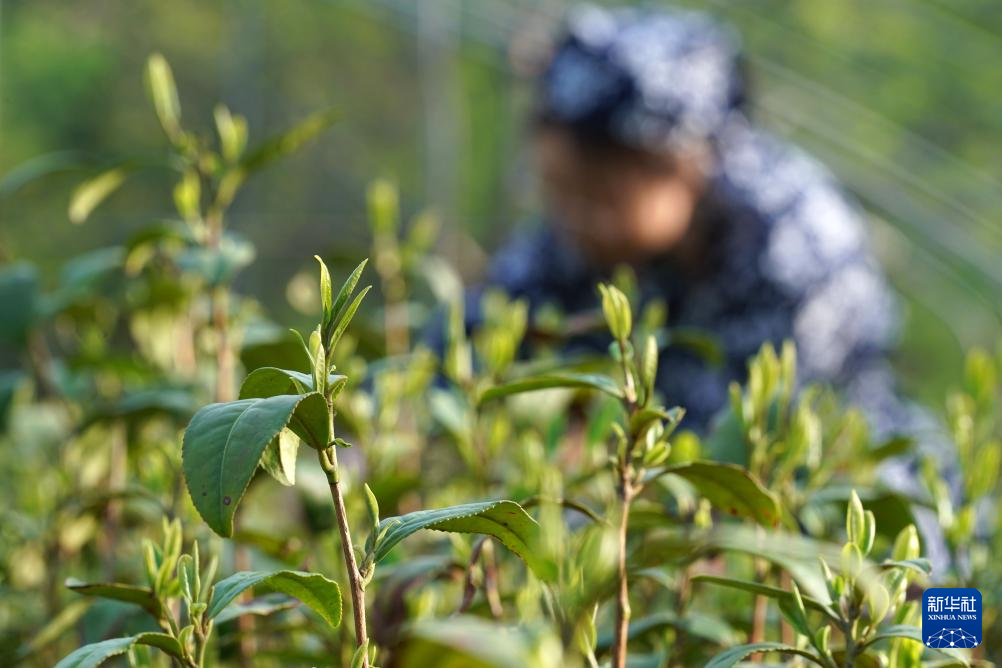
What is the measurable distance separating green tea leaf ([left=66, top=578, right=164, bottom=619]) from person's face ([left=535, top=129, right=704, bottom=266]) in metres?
1.54

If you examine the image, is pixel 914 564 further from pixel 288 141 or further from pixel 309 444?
pixel 288 141

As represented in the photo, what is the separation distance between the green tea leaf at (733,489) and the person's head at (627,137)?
1.46 meters

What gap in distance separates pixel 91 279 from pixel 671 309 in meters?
1.41

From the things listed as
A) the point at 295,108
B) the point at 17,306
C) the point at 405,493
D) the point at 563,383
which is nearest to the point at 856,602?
the point at 563,383

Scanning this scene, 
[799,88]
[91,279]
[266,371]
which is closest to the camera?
[266,371]

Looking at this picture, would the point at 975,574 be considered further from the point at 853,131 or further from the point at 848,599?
the point at 853,131

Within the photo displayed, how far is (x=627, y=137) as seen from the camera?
80.4 inches

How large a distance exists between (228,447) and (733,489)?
239 mm

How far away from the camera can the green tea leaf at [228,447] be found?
1.39ft

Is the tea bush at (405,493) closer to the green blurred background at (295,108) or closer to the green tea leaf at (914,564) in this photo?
the green tea leaf at (914,564)

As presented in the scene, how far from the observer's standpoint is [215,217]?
0.77 m

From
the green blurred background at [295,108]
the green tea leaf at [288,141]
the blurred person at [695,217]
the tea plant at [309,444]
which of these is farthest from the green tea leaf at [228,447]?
the green blurred background at [295,108]

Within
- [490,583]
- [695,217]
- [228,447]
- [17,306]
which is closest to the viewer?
[228,447]

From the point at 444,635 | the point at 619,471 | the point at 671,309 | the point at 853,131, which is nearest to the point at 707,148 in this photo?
the point at 671,309
